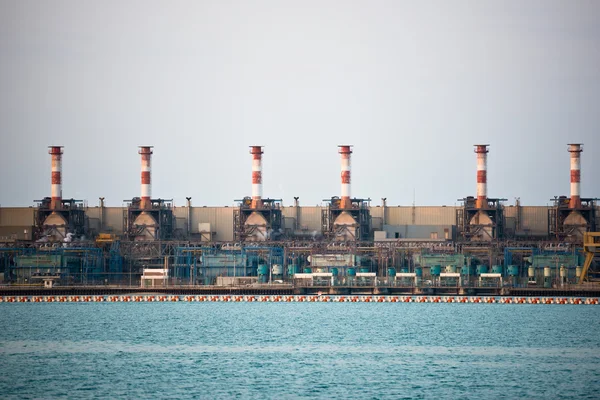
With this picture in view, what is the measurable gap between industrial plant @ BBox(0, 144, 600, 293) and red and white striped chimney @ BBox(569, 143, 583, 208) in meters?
0.10

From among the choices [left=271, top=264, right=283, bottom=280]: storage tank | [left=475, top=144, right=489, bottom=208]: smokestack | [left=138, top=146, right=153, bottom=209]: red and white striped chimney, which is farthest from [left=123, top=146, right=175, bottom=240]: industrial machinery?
[left=475, top=144, right=489, bottom=208]: smokestack

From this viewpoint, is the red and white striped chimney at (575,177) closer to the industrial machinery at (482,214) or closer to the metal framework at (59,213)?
the industrial machinery at (482,214)

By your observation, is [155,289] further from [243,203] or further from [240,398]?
[240,398]

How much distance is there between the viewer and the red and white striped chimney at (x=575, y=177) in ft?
386

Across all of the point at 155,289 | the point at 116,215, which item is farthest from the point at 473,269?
the point at 116,215

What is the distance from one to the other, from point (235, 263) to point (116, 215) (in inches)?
927

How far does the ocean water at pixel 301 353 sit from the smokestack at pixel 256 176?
86.5ft

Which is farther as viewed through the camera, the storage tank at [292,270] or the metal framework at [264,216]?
the metal framework at [264,216]

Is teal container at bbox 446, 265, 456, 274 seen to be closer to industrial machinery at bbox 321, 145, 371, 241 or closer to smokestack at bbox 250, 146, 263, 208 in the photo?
industrial machinery at bbox 321, 145, 371, 241

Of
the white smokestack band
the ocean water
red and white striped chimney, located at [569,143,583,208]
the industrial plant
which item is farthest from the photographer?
the white smokestack band

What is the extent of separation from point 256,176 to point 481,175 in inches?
918

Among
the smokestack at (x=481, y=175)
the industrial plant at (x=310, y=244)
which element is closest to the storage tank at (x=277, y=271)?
the industrial plant at (x=310, y=244)

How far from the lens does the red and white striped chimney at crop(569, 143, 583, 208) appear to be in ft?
386

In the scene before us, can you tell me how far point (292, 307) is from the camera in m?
99.3
